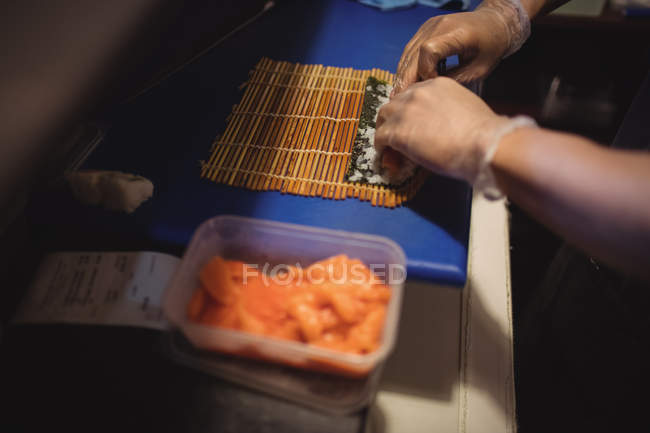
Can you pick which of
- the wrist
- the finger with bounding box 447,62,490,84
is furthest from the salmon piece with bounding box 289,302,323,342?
the wrist

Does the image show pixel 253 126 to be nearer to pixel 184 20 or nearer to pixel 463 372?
pixel 184 20

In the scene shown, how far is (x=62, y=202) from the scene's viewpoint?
88cm

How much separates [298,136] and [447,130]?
39 cm

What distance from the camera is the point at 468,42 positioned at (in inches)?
38.6

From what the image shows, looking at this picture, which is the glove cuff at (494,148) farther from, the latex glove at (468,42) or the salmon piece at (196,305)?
the salmon piece at (196,305)

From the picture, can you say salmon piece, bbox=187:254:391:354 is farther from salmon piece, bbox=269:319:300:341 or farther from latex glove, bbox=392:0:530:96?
latex glove, bbox=392:0:530:96

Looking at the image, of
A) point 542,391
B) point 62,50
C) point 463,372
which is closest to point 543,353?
point 542,391

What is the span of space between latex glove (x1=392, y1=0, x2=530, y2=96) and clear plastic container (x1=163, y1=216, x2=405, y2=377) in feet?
1.59

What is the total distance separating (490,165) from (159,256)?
655 mm

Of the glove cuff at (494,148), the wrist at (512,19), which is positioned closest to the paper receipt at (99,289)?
the glove cuff at (494,148)

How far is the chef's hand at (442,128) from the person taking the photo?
0.72 meters

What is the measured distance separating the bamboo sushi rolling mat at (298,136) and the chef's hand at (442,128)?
12cm

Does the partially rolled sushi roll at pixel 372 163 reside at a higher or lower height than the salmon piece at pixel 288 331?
higher

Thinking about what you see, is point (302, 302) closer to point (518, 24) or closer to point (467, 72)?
point (467, 72)
